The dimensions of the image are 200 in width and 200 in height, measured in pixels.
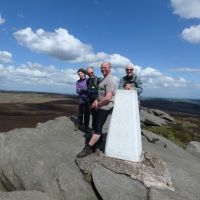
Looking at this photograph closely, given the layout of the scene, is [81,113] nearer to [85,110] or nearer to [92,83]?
[85,110]

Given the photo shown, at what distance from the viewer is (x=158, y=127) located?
31.8 m

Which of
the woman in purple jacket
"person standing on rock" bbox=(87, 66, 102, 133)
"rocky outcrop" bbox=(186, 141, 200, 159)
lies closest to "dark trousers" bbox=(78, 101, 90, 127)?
the woman in purple jacket

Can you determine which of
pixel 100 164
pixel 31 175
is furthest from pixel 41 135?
pixel 100 164

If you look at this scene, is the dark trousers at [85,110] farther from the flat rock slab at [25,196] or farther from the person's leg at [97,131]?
the flat rock slab at [25,196]

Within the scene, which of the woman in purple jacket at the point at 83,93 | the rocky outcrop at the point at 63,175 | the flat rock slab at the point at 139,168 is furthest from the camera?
the woman in purple jacket at the point at 83,93

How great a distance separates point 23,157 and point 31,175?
1.14 metres

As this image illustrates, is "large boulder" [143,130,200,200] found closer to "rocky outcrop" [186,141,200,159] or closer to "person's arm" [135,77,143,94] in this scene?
"person's arm" [135,77,143,94]

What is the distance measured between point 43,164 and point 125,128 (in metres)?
3.31

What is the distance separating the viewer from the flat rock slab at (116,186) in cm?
1091

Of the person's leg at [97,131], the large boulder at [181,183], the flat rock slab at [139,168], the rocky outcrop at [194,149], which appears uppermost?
the person's leg at [97,131]

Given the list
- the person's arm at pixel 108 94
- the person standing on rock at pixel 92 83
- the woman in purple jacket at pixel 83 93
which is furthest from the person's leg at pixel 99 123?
the woman in purple jacket at pixel 83 93

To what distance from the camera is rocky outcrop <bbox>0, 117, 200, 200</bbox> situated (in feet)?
36.8

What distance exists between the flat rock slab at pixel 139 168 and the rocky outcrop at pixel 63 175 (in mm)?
61

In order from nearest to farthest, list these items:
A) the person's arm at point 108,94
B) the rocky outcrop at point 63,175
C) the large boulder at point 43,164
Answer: the rocky outcrop at point 63,175 → the large boulder at point 43,164 → the person's arm at point 108,94
